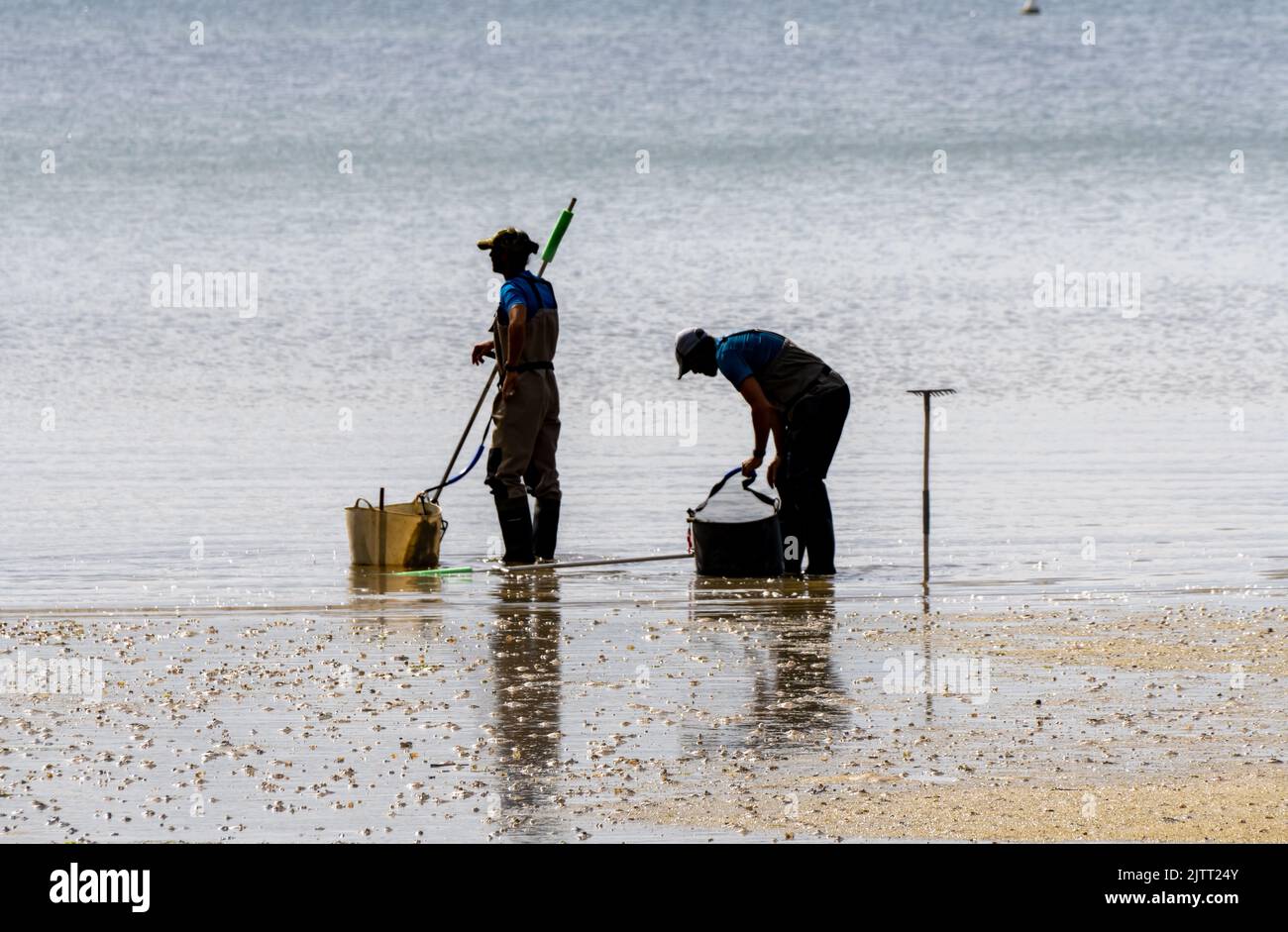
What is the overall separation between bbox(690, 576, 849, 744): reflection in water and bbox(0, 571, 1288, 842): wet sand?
0.03 metres

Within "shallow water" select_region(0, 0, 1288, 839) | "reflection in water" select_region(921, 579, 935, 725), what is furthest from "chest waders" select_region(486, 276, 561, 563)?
"reflection in water" select_region(921, 579, 935, 725)

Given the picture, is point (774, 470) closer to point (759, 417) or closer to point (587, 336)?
point (759, 417)

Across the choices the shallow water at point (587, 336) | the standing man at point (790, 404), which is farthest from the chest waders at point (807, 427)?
the shallow water at point (587, 336)

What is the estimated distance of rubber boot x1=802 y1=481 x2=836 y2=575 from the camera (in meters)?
12.6

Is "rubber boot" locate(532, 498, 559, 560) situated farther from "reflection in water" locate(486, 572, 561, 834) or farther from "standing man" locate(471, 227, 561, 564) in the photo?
"reflection in water" locate(486, 572, 561, 834)

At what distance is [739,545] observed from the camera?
12.5 m

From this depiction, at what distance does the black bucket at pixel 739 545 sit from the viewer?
12.5m

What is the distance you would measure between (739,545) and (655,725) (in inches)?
178

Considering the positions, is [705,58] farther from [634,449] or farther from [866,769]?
[866,769]

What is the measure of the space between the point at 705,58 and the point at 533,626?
84.8 meters

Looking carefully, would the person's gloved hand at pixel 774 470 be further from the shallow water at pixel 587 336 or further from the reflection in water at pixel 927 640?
the reflection in water at pixel 927 640

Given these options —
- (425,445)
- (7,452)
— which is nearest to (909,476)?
(425,445)

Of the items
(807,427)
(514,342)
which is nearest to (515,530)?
(514,342)

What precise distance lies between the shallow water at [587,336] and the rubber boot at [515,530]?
0.59 m
